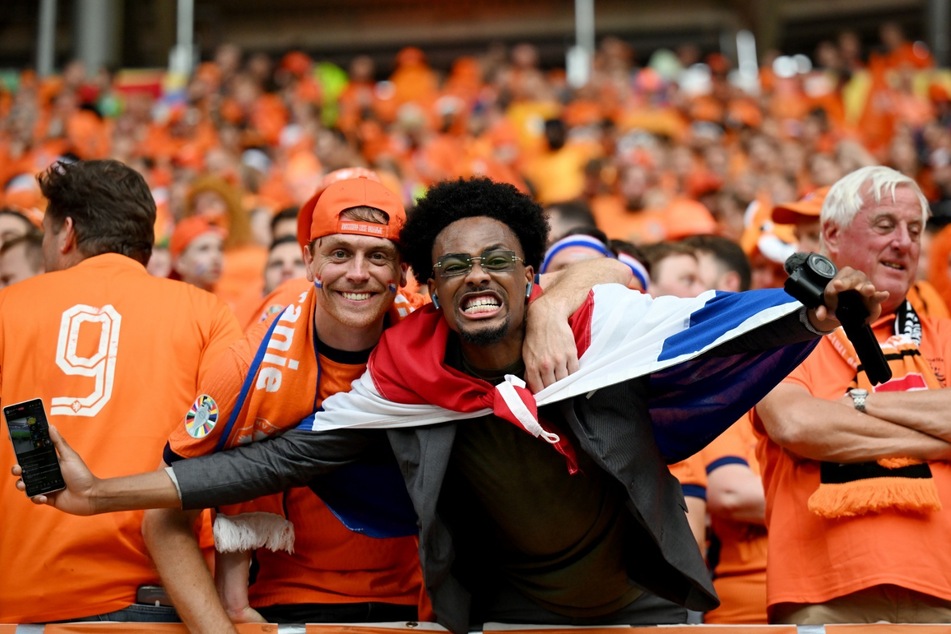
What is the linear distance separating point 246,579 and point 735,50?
1857 cm

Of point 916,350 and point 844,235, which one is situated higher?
point 844,235

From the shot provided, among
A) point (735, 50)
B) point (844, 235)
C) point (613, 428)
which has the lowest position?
point (613, 428)

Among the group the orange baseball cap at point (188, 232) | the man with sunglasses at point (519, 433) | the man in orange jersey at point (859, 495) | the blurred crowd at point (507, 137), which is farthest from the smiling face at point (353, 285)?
the orange baseball cap at point (188, 232)

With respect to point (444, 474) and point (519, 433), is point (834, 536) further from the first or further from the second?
point (444, 474)

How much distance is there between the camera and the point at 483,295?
3.74m

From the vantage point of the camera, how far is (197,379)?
14.0 feet

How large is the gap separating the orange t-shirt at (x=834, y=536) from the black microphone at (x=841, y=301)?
878 mm

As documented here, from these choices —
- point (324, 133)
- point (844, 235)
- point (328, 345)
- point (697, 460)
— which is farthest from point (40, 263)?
point (324, 133)

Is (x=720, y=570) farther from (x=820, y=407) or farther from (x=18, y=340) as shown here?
(x=18, y=340)

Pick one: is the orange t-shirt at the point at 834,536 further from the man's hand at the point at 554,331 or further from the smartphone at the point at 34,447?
the smartphone at the point at 34,447

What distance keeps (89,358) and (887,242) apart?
2861 millimetres

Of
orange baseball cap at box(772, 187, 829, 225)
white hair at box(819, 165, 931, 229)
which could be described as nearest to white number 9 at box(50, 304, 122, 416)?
white hair at box(819, 165, 931, 229)

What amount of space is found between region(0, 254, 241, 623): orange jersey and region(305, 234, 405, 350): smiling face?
1.55 feet

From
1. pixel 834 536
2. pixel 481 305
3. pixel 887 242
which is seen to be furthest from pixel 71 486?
pixel 887 242
